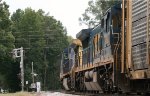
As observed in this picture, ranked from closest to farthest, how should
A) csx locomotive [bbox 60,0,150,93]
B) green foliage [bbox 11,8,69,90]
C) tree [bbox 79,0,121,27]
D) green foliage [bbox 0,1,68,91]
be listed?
1. csx locomotive [bbox 60,0,150,93]
2. tree [bbox 79,0,121,27]
3. green foliage [bbox 0,1,68,91]
4. green foliage [bbox 11,8,69,90]

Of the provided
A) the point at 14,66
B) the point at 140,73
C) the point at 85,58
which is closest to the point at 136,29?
the point at 140,73

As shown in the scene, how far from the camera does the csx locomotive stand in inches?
418

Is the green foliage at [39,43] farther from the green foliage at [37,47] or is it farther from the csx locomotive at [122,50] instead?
the csx locomotive at [122,50]

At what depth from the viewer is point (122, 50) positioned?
12422 mm

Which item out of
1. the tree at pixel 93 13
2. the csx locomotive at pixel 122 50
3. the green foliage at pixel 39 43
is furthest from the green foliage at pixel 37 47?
the csx locomotive at pixel 122 50

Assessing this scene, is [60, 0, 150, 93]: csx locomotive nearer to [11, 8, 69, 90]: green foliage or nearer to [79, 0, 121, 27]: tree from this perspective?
[79, 0, 121, 27]: tree

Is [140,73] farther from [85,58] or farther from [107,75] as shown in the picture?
[85,58]

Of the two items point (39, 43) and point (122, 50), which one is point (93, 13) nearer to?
point (39, 43)

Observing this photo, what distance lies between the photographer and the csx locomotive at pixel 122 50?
34.8 feet

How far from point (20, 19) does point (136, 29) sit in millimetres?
81814

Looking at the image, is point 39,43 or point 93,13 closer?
point 93,13

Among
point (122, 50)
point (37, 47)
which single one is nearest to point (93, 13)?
point (37, 47)

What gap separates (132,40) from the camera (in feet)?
37.7

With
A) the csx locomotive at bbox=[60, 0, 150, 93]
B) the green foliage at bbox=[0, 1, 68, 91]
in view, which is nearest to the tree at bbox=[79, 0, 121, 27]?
the green foliage at bbox=[0, 1, 68, 91]
